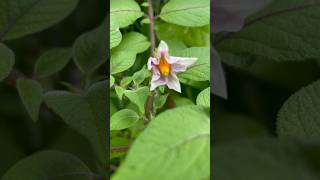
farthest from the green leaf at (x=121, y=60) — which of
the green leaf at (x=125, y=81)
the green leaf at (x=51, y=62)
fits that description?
the green leaf at (x=51, y=62)

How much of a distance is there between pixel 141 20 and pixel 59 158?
0.38 feet

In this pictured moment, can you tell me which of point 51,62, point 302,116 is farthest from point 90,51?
point 302,116

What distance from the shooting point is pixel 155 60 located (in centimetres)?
30

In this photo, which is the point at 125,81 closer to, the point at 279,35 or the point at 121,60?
the point at 121,60

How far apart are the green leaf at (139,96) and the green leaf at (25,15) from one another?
128mm

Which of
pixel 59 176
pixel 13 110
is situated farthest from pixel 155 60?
pixel 13 110

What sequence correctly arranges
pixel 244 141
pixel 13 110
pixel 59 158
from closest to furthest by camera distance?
1. pixel 244 141
2. pixel 59 158
3. pixel 13 110

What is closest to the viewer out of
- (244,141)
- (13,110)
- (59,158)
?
(244,141)

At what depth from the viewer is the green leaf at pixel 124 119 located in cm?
30

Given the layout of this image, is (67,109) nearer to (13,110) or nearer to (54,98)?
(54,98)

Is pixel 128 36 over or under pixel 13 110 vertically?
over

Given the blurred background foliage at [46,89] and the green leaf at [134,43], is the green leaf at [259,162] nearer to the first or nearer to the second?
the green leaf at [134,43]

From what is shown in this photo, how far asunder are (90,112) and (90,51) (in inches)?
3.4

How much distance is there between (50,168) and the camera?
35 cm
